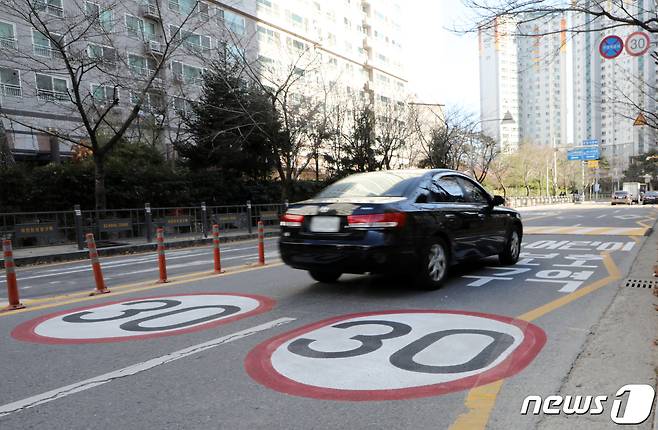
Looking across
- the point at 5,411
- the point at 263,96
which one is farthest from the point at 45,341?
the point at 263,96

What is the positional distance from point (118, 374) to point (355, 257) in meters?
2.97

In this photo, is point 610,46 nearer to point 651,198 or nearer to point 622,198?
point 622,198

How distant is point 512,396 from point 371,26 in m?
75.1

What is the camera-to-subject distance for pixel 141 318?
546cm

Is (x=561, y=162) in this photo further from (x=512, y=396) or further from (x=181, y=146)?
(x=512, y=396)

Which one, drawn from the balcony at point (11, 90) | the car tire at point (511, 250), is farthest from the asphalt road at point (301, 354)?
the balcony at point (11, 90)

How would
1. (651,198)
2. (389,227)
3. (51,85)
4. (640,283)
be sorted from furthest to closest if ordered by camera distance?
1. (651,198)
2. (51,85)
3. (640,283)
4. (389,227)

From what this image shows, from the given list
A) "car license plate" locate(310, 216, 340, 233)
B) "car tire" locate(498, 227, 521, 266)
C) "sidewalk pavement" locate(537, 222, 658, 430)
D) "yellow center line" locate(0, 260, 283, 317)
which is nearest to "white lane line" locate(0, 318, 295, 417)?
"car license plate" locate(310, 216, 340, 233)

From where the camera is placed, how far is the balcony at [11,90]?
2983 centimetres

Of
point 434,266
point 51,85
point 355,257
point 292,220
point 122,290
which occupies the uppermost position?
point 51,85

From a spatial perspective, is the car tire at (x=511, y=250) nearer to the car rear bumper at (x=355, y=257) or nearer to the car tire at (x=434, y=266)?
the car tire at (x=434, y=266)

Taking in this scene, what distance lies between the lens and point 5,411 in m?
3.12

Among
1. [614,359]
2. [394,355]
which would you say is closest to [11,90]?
[394,355]

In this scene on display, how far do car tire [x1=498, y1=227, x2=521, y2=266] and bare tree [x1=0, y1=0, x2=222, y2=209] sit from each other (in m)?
13.9
